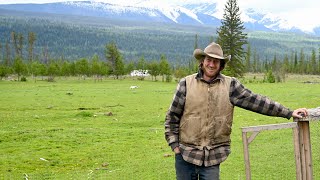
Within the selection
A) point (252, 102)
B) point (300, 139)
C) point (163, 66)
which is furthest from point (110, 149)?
point (163, 66)

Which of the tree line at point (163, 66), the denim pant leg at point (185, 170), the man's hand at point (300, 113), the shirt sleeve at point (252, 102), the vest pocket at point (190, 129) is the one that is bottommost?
the tree line at point (163, 66)

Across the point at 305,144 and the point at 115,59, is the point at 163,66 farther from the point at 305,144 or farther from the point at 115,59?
the point at 305,144

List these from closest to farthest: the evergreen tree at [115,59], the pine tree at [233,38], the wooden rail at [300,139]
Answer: the wooden rail at [300,139]
the pine tree at [233,38]
the evergreen tree at [115,59]

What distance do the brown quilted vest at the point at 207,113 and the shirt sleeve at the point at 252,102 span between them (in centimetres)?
14

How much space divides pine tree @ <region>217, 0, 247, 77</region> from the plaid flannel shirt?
75.4 meters

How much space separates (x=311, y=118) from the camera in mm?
7676

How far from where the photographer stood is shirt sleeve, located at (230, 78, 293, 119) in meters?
7.39

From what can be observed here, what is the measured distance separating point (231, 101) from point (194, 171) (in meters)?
1.30

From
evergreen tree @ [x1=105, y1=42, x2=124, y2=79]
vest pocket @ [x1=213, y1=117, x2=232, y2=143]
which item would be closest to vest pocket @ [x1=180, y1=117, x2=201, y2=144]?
vest pocket @ [x1=213, y1=117, x2=232, y2=143]

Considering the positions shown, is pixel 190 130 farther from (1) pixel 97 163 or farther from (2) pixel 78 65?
(2) pixel 78 65

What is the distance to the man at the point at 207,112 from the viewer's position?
7207mm

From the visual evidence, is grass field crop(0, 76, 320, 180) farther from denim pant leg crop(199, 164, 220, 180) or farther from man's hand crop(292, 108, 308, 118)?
denim pant leg crop(199, 164, 220, 180)

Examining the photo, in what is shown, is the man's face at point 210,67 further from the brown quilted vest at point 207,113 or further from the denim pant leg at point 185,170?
the denim pant leg at point 185,170

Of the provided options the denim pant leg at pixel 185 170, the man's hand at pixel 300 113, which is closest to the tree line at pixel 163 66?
the man's hand at pixel 300 113
